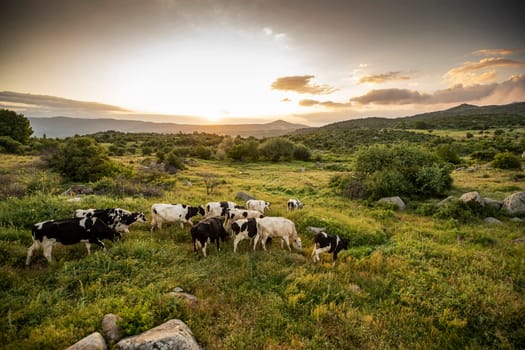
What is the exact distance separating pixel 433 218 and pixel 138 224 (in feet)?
54.8

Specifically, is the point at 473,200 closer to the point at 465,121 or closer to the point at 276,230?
the point at 276,230

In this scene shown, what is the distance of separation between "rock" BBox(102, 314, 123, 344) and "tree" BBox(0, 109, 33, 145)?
182 ft

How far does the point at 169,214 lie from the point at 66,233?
3869 mm

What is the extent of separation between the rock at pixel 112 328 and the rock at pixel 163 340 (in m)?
0.32

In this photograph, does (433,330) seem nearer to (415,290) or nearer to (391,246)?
(415,290)

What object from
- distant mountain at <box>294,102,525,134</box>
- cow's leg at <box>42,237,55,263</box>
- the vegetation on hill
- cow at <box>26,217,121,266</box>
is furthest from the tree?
distant mountain at <box>294,102,525,134</box>

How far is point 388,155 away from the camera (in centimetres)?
2198

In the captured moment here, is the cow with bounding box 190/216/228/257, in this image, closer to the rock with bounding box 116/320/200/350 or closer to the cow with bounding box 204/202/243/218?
the cow with bounding box 204/202/243/218

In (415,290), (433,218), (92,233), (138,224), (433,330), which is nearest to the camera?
(433,330)

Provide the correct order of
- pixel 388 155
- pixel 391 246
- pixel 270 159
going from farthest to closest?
1. pixel 270 159
2. pixel 388 155
3. pixel 391 246

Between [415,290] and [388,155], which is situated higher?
[388,155]

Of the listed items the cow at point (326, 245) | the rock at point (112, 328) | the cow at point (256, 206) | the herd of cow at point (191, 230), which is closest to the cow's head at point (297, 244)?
the herd of cow at point (191, 230)

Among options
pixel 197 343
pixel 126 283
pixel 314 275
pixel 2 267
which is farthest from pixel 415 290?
pixel 2 267

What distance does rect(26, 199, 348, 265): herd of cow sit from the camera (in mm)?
7898
